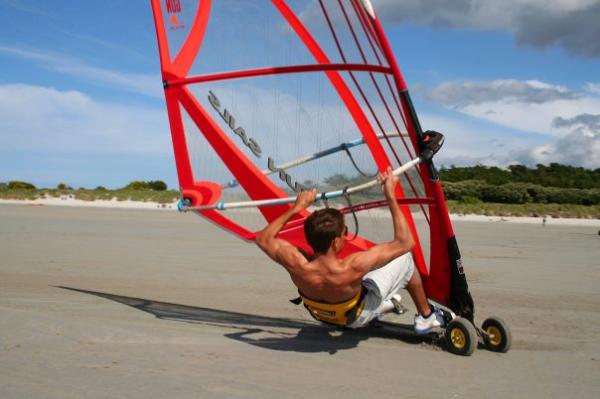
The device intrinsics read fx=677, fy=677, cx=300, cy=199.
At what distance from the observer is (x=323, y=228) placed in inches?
157

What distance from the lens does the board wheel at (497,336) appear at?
173 inches

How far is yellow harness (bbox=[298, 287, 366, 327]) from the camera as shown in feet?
13.8

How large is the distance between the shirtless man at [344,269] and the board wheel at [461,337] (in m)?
0.19

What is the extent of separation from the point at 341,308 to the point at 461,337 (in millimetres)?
804

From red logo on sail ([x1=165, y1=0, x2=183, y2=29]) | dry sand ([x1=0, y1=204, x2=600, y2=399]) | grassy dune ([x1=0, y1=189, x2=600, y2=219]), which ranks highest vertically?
red logo on sail ([x1=165, y1=0, x2=183, y2=29])

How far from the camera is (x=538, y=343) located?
4777mm

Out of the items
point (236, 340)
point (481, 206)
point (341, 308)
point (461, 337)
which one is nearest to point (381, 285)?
point (341, 308)

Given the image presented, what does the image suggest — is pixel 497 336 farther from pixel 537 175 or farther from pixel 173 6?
pixel 537 175

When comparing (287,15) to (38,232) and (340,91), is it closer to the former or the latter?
(340,91)

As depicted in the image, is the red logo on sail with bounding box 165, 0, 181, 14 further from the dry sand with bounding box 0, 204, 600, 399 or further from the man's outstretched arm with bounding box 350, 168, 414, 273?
the man's outstretched arm with bounding box 350, 168, 414, 273

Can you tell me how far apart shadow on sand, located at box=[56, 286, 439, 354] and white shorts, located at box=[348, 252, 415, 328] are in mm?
281

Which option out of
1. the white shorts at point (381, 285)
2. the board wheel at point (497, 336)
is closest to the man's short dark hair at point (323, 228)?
the white shorts at point (381, 285)

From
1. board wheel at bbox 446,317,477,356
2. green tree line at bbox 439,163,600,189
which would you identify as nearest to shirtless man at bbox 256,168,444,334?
board wheel at bbox 446,317,477,356

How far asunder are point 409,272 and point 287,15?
2080mm
